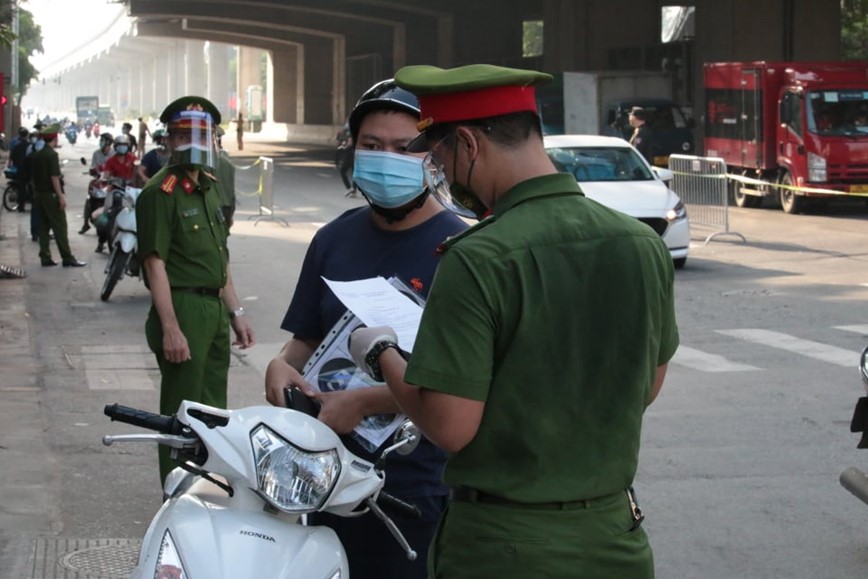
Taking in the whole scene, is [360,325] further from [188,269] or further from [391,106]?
[188,269]

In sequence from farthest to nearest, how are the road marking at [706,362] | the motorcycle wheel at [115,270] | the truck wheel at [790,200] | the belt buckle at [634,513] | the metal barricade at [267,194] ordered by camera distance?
→ 1. the truck wheel at [790,200]
2. the metal barricade at [267,194]
3. the motorcycle wheel at [115,270]
4. the road marking at [706,362]
5. the belt buckle at [634,513]

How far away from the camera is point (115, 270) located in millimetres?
16141

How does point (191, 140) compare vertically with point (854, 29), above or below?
below

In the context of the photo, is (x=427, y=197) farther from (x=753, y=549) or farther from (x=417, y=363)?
(x=753, y=549)

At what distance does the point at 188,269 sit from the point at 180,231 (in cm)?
18

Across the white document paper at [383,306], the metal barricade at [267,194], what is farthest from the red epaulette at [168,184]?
the metal barricade at [267,194]

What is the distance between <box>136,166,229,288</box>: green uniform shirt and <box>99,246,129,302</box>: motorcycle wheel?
9782mm

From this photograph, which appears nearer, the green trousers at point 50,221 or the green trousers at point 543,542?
the green trousers at point 543,542

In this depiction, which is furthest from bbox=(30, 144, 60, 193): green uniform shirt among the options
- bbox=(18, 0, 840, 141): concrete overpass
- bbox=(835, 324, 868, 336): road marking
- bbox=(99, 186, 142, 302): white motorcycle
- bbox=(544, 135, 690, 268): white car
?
bbox=(18, 0, 840, 141): concrete overpass

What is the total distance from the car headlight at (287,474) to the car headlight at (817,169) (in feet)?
81.4

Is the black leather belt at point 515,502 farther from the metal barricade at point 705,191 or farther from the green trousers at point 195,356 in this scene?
the metal barricade at point 705,191

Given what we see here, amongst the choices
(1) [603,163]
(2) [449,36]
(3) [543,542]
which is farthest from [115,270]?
(2) [449,36]

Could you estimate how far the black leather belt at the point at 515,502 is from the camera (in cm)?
287

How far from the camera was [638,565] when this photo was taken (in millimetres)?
2988
